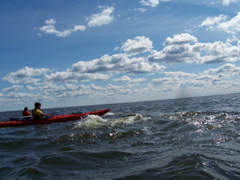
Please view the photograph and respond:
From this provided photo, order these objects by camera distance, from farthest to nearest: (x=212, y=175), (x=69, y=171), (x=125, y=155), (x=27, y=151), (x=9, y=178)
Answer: (x=27, y=151) < (x=125, y=155) < (x=69, y=171) < (x=9, y=178) < (x=212, y=175)

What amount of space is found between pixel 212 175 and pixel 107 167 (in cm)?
225

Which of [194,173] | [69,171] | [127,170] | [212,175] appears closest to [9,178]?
[69,171]

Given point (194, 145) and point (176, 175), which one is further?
point (194, 145)

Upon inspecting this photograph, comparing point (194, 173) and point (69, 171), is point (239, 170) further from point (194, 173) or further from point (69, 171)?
point (69, 171)

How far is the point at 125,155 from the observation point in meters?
5.88

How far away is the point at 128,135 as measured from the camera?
29.4 feet

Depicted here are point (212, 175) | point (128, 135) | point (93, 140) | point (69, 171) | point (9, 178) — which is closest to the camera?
point (212, 175)

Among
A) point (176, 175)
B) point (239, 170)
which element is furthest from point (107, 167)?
point (239, 170)

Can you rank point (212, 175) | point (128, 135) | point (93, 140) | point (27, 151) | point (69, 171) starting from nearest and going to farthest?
point (212, 175) → point (69, 171) → point (27, 151) → point (93, 140) → point (128, 135)

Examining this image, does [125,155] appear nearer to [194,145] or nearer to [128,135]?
[194,145]

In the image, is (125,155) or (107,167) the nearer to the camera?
(107,167)

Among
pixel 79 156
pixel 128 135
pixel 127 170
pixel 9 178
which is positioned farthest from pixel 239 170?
pixel 128 135

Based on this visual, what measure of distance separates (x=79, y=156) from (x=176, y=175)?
3.02 meters

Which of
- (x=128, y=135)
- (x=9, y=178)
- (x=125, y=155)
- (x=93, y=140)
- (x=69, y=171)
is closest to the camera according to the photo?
(x=9, y=178)
